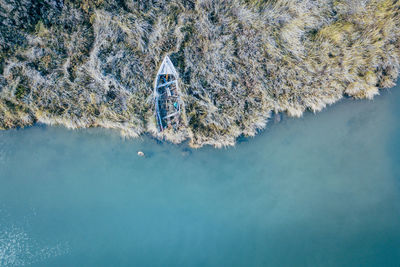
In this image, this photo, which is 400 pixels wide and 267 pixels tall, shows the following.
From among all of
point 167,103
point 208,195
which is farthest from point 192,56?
point 208,195

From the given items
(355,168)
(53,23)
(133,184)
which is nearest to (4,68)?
(53,23)

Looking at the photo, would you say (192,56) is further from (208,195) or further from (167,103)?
(208,195)

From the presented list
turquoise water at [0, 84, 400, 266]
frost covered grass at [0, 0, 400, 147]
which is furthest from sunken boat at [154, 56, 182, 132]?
turquoise water at [0, 84, 400, 266]

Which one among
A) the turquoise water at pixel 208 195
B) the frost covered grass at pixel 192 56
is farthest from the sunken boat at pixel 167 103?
the turquoise water at pixel 208 195

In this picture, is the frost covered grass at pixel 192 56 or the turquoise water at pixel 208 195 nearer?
the frost covered grass at pixel 192 56

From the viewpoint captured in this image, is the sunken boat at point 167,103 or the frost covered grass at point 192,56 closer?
the frost covered grass at point 192,56

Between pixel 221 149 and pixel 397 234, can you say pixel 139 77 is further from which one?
pixel 397 234

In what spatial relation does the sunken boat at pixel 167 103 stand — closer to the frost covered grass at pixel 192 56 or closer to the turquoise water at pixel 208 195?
the frost covered grass at pixel 192 56
